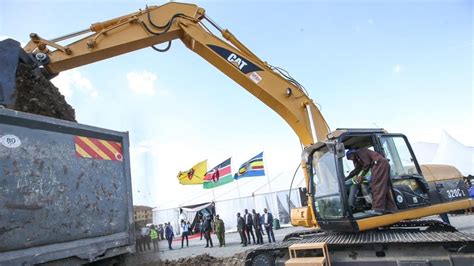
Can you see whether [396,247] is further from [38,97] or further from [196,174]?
[196,174]

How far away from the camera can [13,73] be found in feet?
13.9

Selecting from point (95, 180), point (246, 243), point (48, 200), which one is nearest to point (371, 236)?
point (95, 180)

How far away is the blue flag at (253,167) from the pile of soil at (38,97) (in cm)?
1622

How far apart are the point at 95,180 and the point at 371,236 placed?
3676mm

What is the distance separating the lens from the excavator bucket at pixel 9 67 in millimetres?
3939

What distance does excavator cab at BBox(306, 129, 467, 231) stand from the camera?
4.92 m

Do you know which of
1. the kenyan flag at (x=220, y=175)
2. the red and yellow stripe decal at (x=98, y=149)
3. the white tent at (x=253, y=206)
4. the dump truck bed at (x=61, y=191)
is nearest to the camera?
the dump truck bed at (x=61, y=191)

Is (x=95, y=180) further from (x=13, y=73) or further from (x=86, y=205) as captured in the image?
(x=13, y=73)

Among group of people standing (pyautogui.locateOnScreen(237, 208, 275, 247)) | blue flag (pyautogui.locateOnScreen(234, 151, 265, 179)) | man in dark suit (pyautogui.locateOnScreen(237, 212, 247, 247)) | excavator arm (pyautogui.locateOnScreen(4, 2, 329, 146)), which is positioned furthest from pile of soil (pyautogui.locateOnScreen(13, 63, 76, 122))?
blue flag (pyautogui.locateOnScreen(234, 151, 265, 179))

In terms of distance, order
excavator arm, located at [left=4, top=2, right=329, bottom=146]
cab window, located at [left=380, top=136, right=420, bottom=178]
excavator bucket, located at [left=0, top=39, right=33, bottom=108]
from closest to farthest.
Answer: excavator bucket, located at [left=0, top=39, right=33, bottom=108], cab window, located at [left=380, top=136, right=420, bottom=178], excavator arm, located at [left=4, top=2, right=329, bottom=146]

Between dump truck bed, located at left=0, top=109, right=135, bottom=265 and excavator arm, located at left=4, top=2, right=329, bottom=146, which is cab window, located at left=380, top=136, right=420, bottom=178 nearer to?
excavator arm, located at left=4, top=2, right=329, bottom=146

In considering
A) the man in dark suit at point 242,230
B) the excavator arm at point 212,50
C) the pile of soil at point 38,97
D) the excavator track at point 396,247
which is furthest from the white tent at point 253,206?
the pile of soil at point 38,97

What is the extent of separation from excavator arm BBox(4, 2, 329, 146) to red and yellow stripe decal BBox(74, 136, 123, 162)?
2.46m

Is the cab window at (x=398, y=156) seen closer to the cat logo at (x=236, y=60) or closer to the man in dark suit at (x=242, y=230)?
the cat logo at (x=236, y=60)
